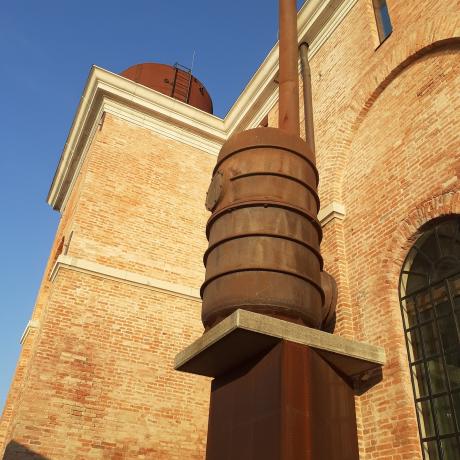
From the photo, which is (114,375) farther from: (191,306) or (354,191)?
(354,191)

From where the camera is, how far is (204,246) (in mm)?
11414

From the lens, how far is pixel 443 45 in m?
6.68

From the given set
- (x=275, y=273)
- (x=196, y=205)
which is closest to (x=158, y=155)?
(x=196, y=205)

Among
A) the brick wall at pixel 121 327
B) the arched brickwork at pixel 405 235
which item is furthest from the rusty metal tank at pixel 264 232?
the brick wall at pixel 121 327

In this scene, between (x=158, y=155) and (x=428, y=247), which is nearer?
(x=428, y=247)

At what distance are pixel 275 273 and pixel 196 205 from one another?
7.02m

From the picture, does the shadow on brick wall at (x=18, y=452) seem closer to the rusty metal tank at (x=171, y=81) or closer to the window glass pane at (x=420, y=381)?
the window glass pane at (x=420, y=381)

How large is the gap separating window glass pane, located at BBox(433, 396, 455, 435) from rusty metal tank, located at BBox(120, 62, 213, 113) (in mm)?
11439

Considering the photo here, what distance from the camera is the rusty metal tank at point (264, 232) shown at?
4922mm

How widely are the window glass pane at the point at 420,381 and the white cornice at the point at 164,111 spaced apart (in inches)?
282

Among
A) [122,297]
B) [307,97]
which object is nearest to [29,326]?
[122,297]

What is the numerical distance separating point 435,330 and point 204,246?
6633 millimetres

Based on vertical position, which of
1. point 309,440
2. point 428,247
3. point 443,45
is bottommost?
point 309,440

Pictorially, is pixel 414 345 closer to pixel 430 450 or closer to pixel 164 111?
pixel 430 450
